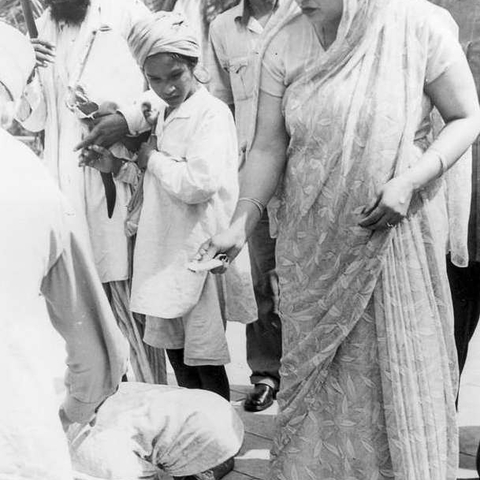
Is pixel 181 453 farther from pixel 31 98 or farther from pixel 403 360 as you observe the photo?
pixel 31 98

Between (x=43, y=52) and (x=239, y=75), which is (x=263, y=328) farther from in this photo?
(x=43, y=52)

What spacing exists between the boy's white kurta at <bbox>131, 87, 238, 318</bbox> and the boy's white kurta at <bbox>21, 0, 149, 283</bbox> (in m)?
0.18

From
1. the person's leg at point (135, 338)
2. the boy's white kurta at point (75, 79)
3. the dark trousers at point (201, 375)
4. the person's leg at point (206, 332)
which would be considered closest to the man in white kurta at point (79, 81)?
the boy's white kurta at point (75, 79)

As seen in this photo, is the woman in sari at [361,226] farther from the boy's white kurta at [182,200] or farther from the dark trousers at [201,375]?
the dark trousers at [201,375]

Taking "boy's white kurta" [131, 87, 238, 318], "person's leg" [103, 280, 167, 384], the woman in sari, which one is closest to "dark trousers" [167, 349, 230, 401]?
"person's leg" [103, 280, 167, 384]

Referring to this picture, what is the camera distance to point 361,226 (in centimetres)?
220

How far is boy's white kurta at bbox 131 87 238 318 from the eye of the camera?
2.56 meters

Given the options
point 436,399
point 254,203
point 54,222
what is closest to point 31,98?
point 254,203

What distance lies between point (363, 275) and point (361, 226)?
137 millimetres

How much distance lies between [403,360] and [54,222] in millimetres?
1146

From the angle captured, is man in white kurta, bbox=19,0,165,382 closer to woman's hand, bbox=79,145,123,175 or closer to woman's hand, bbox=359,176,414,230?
woman's hand, bbox=79,145,123,175

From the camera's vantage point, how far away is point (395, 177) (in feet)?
7.09

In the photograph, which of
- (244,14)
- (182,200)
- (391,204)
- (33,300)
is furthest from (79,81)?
(33,300)

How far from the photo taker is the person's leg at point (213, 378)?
2.82 metres
